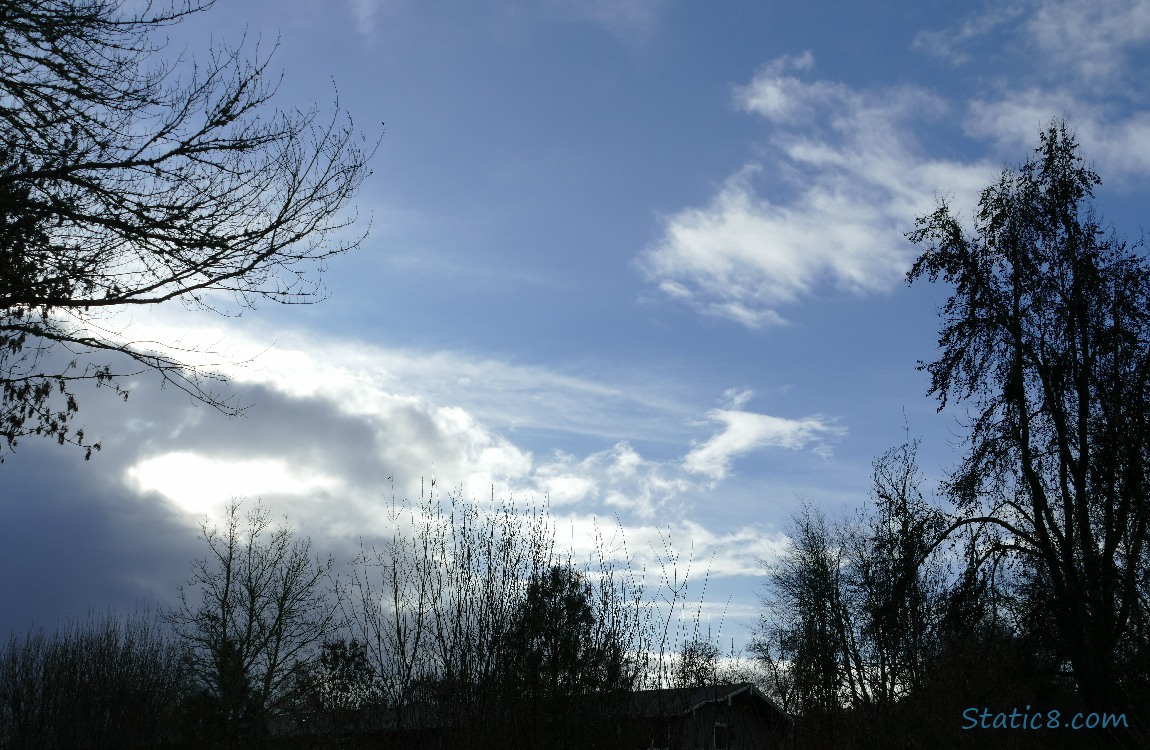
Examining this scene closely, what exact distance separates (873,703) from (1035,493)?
22.2ft

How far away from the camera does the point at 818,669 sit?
8672 mm

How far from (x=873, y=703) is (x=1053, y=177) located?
11.6 m

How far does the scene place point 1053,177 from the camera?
1672 cm

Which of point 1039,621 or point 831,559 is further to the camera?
point 831,559

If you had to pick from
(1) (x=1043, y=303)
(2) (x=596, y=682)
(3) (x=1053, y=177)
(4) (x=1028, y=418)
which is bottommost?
(2) (x=596, y=682)

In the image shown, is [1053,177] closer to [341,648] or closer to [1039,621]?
[1039,621]

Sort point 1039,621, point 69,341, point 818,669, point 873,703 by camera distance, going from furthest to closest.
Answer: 1. point 1039,621
2. point 873,703
3. point 818,669
4. point 69,341

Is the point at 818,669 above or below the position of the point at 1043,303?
below

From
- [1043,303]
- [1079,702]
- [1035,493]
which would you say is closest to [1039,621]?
[1079,702]

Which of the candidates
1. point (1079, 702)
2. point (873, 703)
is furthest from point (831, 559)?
point (873, 703)

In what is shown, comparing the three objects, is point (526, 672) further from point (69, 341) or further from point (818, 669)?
point (69, 341)

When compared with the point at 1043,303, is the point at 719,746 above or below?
below

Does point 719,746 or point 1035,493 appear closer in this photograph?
point 719,746

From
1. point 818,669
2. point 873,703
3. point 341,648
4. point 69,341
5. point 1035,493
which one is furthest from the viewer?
point 1035,493
